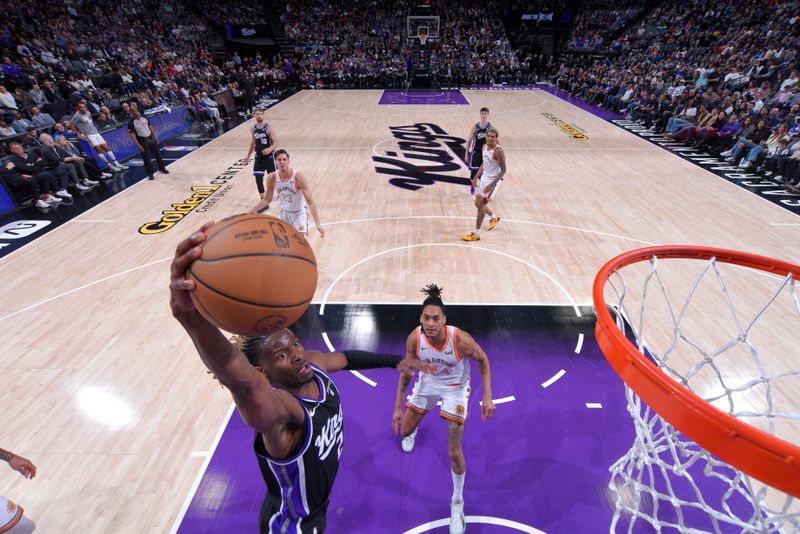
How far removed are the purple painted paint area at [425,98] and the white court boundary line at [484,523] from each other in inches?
713

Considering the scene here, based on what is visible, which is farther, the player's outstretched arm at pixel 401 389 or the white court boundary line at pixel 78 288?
the white court boundary line at pixel 78 288

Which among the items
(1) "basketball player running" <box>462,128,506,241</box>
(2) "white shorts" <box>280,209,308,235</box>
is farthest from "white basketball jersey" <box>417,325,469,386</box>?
(1) "basketball player running" <box>462,128,506,241</box>

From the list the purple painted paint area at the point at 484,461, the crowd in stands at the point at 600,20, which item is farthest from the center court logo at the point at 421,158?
the crowd in stands at the point at 600,20

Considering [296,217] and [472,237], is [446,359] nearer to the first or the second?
[296,217]

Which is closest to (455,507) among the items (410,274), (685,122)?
(410,274)

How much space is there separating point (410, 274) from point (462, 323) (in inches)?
52.0

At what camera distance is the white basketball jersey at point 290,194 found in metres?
5.59

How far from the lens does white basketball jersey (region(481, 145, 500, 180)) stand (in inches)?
260

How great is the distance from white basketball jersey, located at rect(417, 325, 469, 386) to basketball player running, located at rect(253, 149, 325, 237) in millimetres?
2860

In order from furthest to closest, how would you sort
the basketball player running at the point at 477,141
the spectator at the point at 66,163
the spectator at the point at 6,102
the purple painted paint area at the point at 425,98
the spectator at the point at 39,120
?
the purple painted paint area at the point at 425,98 → the spectator at the point at 6,102 → the spectator at the point at 39,120 → the spectator at the point at 66,163 → the basketball player running at the point at 477,141

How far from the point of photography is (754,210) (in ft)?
27.3

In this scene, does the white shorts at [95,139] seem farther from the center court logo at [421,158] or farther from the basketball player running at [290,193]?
the basketball player running at [290,193]

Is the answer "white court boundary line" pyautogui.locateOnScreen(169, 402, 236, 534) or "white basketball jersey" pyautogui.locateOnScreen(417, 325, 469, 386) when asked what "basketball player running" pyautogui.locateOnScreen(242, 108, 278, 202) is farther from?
"white basketball jersey" pyautogui.locateOnScreen(417, 325, 469, 386)

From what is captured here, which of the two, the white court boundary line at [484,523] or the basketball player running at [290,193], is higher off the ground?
the basketball player running at [290,193]
